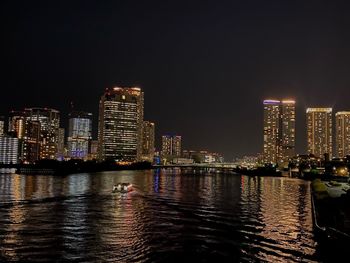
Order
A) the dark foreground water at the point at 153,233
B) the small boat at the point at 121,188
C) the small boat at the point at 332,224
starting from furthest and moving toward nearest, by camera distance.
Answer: the small boat at the point at 121,188 < the small boat at the point at 332,224 < the dark foreground water at the point at 153,233

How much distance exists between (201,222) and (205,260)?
13890mm

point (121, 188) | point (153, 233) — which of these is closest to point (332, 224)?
point (153, 233)

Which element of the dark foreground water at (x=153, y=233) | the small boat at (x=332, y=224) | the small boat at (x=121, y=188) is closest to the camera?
the dark foreground water at (x=153, y=233)

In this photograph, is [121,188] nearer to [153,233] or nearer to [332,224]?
[153,233]

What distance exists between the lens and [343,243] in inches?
1006

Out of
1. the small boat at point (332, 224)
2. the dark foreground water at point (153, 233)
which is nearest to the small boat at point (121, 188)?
the dark foreground water at point (153, 233)

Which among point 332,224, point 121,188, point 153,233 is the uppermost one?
point 332,224

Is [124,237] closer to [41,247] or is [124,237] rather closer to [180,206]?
[41,247]

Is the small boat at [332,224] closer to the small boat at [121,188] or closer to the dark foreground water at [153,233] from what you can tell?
the dark foreground water at [153,233]

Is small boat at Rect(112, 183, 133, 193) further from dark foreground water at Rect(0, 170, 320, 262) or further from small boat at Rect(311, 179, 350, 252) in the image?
small boat at Rect(311, 179, 350, 252)

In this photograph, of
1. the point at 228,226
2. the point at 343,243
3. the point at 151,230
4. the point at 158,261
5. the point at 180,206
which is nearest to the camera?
the point at 158,261

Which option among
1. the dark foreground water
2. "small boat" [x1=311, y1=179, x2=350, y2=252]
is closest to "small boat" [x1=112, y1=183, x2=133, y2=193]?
the dark foreground water

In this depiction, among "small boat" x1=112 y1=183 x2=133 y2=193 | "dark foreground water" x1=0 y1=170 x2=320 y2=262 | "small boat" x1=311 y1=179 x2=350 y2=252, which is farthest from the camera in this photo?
"small boat" x1=112 y1=183 x2=133 y2=193

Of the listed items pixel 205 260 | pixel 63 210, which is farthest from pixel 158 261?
pixel 63 210
